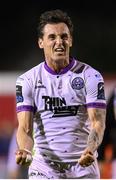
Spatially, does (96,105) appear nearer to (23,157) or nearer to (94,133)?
(94,133)

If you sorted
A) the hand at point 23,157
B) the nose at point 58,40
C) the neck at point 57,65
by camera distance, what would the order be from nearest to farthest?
the hand at point 23,157
the nose at point 58,40
the neck at point 57,65

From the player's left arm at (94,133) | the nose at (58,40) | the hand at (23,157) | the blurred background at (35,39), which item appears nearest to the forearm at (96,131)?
the player's left arm at (94,133)

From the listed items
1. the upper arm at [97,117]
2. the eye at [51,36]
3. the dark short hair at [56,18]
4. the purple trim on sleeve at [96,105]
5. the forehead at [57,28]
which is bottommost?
the upper arm at [97,117]

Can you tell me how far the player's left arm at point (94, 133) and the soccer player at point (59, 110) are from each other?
0.05ft

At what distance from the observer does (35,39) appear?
29.8ft

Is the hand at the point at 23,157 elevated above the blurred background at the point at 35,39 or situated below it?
below

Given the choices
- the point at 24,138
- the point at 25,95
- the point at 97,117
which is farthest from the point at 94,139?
the point at 25,95

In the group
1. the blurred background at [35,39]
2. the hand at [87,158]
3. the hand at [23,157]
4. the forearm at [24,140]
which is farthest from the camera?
the blurred background at [35,39]

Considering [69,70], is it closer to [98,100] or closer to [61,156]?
[98,100]

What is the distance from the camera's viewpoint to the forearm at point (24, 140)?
3.61m

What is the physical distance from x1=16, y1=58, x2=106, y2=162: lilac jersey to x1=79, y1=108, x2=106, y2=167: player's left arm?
51 mm

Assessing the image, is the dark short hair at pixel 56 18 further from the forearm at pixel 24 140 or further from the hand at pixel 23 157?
the hand at pixel 23 157

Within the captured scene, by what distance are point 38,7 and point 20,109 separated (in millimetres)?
5804

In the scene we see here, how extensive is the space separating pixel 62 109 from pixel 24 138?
0.94 feet
